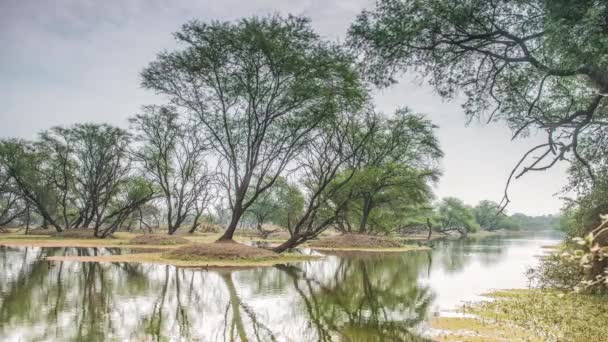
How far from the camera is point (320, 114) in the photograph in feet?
99.9

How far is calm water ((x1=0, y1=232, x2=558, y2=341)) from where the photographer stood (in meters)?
10.2

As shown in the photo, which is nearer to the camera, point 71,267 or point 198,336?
point 198,336

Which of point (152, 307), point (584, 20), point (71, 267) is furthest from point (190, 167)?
point (584, 20)

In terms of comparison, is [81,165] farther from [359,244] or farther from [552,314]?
[552,314]

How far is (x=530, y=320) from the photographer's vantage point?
1197 cm

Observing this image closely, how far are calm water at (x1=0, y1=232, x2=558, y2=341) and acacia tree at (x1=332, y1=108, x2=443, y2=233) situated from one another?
22.2 meters

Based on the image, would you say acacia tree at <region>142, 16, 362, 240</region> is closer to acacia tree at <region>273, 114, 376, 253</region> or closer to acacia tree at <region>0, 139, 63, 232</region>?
acacia tree at <region>273, 114, 376, 253</region>

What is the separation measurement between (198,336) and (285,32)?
20.6 metres

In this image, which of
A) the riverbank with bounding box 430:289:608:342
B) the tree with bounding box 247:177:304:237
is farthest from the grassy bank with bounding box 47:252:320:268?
the tree with bounding box 247:177:304:237

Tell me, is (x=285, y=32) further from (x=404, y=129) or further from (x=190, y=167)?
(x=190, y=167)

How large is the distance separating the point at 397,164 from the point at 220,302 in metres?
36.6

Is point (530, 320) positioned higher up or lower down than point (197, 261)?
lower down

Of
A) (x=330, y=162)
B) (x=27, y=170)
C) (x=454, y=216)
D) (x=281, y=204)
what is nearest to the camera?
(x=330, y=162)

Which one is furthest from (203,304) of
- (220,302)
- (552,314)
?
(552,314)
